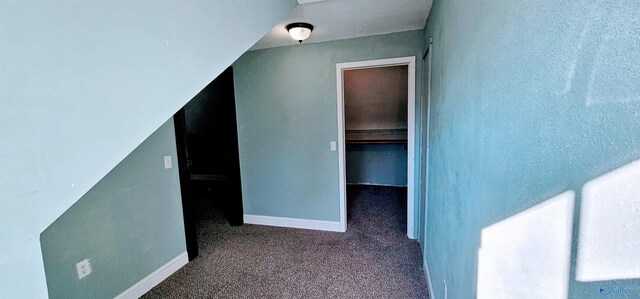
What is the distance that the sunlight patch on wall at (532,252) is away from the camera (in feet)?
1.64

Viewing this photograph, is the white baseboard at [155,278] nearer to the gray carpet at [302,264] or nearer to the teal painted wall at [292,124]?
the gray carpet at [302,264]

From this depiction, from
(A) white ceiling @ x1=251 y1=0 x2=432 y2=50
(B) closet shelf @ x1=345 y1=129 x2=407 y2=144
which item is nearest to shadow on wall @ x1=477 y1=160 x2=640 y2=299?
(A) white ceiling @ x1=251 y1=0 x2=432 y2=50

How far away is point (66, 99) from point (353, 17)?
2.14m

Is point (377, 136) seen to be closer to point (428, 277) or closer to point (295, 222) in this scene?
point (295, 222)

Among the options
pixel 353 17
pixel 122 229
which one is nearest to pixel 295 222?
pixel 122 229

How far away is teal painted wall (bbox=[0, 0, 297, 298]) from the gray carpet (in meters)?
1.73

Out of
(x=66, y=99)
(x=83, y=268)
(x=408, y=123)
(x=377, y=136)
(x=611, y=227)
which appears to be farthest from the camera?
(x=377, y=136)

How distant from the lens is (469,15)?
1.07 metres

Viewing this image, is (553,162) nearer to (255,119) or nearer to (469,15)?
(469,15)

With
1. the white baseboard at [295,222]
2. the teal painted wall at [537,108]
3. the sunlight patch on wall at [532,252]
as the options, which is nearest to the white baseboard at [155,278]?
the white baseboard at [295,222]

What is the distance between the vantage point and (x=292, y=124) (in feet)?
10.6

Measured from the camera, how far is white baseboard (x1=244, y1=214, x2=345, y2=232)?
3.24 metres

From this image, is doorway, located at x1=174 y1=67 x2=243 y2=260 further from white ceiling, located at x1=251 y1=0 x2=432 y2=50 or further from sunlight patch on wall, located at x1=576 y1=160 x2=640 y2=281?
sunlight patch on wall, located at x1=576 y1=160 x2=640 y2=281

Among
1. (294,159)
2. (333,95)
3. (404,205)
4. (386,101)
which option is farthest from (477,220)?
(386,101)
